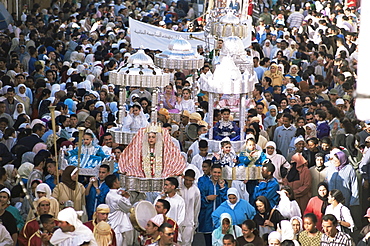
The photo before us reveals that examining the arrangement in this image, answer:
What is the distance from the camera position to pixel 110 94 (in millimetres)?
16000

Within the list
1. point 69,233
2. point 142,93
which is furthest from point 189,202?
point 142,93

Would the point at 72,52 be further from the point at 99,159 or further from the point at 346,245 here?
the point at 346,245

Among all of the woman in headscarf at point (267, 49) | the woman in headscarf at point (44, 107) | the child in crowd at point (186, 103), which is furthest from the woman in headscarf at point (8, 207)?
the woman in headscarf at point (267, 49)

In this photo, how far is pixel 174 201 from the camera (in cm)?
958

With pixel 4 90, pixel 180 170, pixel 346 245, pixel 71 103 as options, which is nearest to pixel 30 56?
pixel 4 90

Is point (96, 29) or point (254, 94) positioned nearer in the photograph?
point (254, 94)

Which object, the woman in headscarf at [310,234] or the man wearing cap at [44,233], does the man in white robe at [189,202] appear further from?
the man wearing cap at [44,233]

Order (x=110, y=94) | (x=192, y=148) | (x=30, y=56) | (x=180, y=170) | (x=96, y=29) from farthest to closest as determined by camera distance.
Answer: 1. (x=96, y=29)
2. (x=30, y=56)
3. (x=110, y=94)
4. (x=192, y=148)
5. (x=180, y=170)

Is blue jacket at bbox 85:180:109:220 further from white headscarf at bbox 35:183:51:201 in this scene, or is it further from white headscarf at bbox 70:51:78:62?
white headscarf at bbox 70:51:78:62

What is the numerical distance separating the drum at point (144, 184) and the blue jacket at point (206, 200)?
655 millimetres

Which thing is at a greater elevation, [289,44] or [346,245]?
[289,44]

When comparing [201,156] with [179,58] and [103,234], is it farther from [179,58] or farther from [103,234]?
[179,58]

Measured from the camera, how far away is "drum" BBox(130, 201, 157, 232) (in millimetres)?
8519

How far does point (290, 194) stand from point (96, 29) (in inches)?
649
